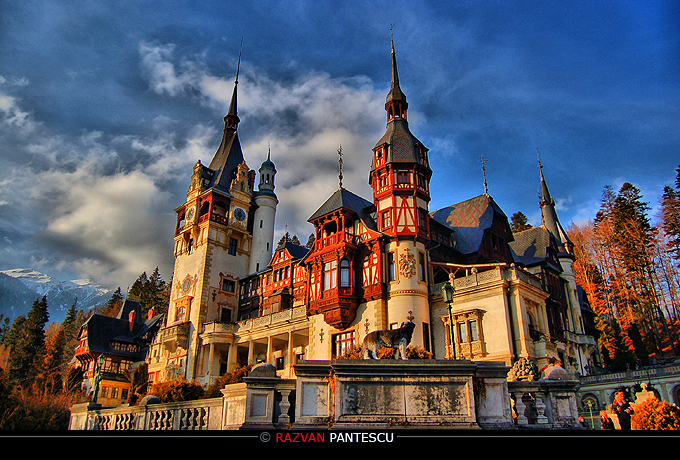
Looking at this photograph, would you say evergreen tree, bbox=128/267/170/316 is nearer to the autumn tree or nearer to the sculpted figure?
the autumn tree

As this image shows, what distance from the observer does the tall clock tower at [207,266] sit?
166ft

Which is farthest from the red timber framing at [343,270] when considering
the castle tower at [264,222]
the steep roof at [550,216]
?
the steep roof at [550,216]

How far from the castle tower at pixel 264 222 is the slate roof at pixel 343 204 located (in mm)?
17971

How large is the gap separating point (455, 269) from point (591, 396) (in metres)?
13.7

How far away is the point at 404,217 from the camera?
121 feet

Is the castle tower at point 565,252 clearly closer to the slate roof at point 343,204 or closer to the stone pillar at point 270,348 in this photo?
the slate roof at point 343,204

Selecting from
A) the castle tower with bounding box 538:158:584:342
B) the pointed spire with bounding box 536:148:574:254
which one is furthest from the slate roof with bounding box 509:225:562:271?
the pointed spire with bounding box 536:148:574:254

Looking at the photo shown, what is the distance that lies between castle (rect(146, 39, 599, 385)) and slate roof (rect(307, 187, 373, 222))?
6.1 inches

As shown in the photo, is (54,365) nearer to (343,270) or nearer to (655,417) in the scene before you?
(343,270)

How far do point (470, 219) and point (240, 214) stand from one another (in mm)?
28532

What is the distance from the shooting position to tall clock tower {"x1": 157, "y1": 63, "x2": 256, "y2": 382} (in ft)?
166

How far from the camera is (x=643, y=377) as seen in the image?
108 ft

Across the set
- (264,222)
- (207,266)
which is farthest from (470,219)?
(207,266)
